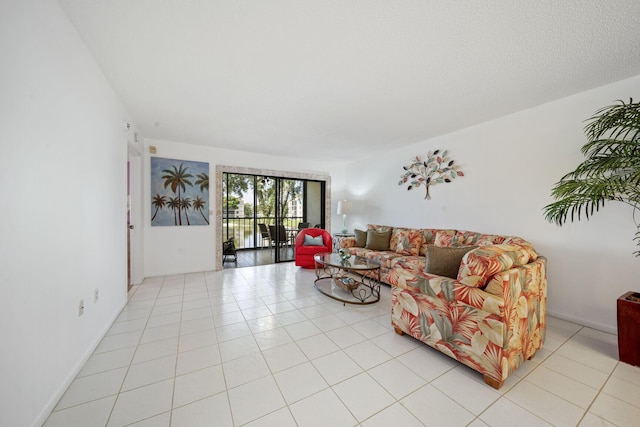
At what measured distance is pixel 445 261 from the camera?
82.0 inches

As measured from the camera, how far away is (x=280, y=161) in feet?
18.1

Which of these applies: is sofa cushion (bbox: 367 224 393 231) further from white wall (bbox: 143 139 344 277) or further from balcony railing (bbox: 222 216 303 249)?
white wall (bbox: 143 139 344 277)

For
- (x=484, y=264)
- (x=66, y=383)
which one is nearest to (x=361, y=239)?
(x=484, y=264)

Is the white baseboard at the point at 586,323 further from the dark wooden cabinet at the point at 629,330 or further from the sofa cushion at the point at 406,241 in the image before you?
the sofa cushion at the point at 406,241

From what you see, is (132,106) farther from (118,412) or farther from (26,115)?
(118,412)

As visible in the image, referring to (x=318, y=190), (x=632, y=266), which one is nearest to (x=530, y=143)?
(x=632, y=266)

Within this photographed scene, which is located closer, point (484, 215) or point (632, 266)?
point (632, 266)

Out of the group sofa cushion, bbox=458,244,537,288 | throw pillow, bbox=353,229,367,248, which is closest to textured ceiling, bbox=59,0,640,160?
sofa cushion, bbox=458,244,537,288

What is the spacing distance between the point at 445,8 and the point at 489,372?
8.31 feet

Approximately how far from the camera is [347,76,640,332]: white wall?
7.91 ft

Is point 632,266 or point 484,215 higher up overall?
point 484,215

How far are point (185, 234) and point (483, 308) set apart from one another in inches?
190

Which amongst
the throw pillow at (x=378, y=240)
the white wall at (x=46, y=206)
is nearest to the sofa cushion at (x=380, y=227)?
the throw pillow at (x=378, y=240)

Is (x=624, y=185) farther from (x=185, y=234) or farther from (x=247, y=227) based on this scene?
(x=247, y=227)
